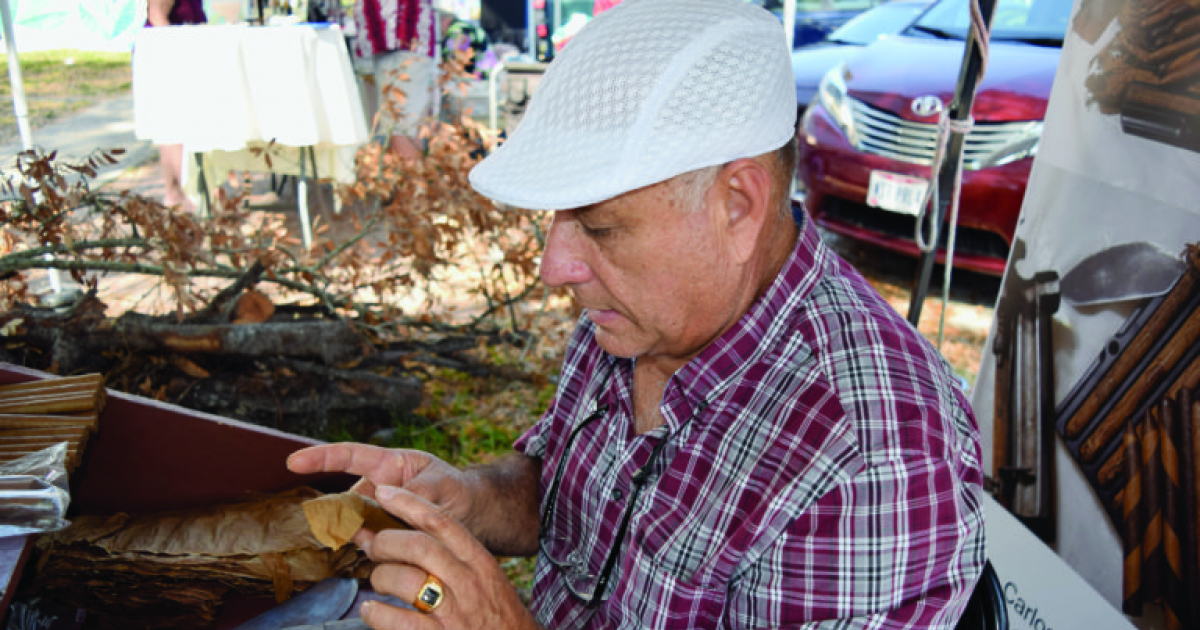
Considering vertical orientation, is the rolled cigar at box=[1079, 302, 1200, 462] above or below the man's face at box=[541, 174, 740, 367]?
below

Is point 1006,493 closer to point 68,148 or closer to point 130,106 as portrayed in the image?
point 68,148

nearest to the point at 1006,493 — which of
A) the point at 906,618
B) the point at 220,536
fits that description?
the point at 906,618

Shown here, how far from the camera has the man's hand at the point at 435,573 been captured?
42.6 inches

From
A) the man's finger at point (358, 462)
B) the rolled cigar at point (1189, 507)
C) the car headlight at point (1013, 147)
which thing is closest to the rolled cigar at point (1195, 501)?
the rolled cigar at point (1189, 507)

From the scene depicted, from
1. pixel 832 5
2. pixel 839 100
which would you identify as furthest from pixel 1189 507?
pixel 832 5

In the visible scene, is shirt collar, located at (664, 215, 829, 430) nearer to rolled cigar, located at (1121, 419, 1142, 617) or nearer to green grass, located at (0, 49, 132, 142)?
rolled cigar, located at (1121, 419, 1142, 617)

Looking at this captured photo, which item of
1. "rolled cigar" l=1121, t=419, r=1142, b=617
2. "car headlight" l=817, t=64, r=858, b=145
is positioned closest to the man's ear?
"rolled cigar" l=1121, t=419, r=1142, b=617

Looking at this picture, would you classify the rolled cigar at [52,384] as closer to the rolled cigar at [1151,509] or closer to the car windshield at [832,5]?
the rolled cigar at [1151,509]

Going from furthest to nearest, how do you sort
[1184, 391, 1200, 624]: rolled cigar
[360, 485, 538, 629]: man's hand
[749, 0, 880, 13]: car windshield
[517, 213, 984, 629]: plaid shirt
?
[749, 0, 880, 13]: car windshield → [1184, 391, 1200, 624]: rolled cigar → [360, 485, 538, 629]: man's hand → [517, 213, 984, 629]: plaid shirt

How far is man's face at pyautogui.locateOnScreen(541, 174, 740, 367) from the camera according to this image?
1062mm

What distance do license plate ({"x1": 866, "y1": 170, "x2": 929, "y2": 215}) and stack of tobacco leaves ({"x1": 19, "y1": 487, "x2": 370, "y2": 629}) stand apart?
3821mm

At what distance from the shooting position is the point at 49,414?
1.30 meters

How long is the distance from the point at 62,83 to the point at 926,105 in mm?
5609

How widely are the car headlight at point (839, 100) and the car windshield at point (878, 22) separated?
1991 millimetres
